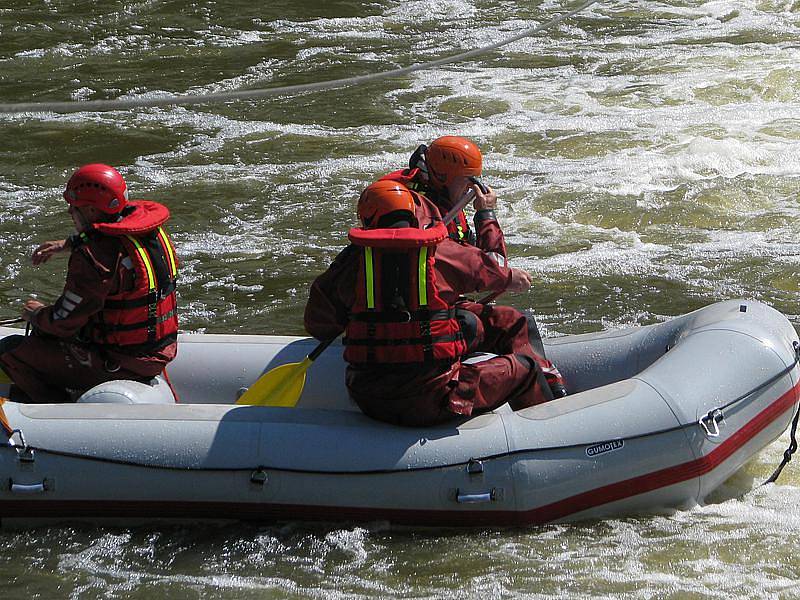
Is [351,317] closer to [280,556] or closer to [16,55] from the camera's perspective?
[280,556]

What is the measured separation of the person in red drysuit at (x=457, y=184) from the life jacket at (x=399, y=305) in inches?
25.4

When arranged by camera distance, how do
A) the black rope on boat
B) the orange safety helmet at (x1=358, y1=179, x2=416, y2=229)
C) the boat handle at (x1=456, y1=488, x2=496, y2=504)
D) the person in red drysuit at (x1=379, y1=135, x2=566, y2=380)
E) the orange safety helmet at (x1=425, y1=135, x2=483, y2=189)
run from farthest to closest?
1. the orange safety helmet at (x1=425, y1=135, x2=483, y2=189)
2. the person in red drysuit at (x1=379, y1=135, x2=566, y2=380)
3. the black rope on boat
4. the boat handle at (x1=456, y1=488, x2=496, y2=504)
5. the orange safety helmet at (x1=358, y1=179, x2=416, y2=229)

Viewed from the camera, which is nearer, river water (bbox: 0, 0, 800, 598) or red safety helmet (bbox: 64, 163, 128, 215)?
river water (bbox: 0, 0, 800, 598)

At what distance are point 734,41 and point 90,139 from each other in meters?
6.83

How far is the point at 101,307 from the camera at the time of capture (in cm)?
438

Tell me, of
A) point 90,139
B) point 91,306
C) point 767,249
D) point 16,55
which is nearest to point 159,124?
point 90,139

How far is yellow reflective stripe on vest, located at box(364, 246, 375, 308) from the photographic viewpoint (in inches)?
159

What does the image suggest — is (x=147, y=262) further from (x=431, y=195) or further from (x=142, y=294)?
(x=431, y=195)

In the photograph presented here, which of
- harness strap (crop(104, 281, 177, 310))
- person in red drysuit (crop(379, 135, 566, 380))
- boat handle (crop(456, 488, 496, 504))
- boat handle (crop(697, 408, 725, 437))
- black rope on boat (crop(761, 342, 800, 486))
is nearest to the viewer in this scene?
boat handle (crop(456, 488, 496, 504))

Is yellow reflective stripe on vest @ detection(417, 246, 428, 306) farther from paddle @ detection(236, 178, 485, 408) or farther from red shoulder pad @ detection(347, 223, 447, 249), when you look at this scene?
paddle @ detection(236, 178, 485, 408)

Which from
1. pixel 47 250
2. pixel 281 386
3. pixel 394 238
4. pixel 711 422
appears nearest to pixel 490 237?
pixel 394 238

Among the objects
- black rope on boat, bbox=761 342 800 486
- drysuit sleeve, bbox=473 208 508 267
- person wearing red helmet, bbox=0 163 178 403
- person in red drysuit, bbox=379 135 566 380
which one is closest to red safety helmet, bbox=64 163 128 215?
person wearing red helmet, bbox=0 163 178 403

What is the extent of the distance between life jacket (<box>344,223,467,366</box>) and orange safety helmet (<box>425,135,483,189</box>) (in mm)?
816

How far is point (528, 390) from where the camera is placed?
4582 mm
